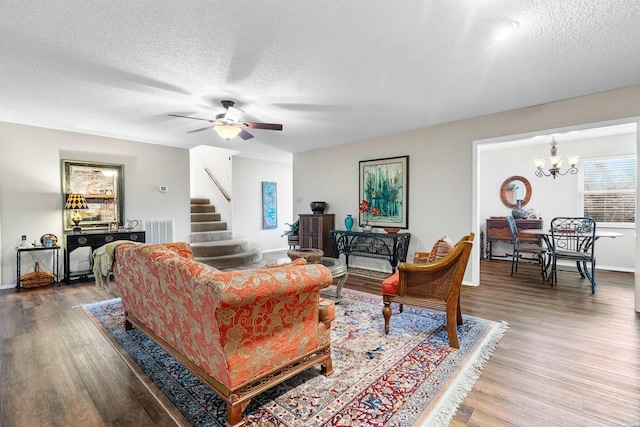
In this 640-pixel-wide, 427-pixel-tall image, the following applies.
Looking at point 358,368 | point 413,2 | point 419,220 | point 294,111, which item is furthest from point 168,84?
point 419,220

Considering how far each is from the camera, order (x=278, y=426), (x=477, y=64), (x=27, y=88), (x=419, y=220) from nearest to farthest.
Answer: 1. (x=278, y=426)
2. (x=477, y=64)
3. (x=27, y=88)
4. (x=419, y=220)

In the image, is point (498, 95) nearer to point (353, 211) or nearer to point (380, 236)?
point (380, 236)

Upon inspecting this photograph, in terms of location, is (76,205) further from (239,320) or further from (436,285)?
(436,285)

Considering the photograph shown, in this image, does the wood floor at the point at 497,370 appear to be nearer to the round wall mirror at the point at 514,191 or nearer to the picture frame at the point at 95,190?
the picture frame at the point at 95,190

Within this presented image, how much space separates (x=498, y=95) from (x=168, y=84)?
3646 millimetres

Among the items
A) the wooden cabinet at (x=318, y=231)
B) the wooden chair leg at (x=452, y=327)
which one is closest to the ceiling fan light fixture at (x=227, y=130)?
the wooden cabinet at (x=318, y=231)

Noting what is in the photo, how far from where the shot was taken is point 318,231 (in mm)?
5762

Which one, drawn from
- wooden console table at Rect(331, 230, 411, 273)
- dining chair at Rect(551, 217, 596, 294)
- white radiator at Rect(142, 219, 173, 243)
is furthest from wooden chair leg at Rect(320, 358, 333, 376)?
white radiator at Rect(142, 219, 173, 243)

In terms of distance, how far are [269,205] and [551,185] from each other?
21.3ft

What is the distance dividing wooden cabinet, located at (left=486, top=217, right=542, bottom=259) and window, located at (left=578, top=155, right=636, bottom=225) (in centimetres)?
90

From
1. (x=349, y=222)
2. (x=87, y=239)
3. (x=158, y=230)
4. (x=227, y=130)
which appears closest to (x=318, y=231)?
(x=349, y=222)

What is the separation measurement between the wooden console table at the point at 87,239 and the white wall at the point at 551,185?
7.19 meters

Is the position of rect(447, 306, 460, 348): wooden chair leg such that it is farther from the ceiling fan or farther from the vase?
the vase

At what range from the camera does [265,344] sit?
5.45 ft
